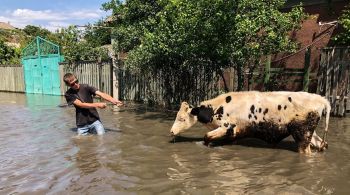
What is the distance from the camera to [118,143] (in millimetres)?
9367

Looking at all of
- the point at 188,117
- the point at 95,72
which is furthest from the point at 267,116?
the point at 95,72

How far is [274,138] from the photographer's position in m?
8.22

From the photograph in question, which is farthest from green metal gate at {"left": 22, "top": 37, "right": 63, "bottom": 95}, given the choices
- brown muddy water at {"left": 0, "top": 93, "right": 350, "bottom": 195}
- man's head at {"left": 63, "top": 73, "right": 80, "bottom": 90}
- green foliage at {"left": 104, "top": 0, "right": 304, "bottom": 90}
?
man's head at {"left": 63, "top": 73, "right": 80, "bottom": 90}

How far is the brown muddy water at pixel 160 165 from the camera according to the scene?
6105mm

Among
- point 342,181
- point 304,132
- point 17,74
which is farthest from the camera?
point 17,74

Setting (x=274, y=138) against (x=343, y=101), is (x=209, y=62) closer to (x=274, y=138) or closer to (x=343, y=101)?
(x=343, y=101)

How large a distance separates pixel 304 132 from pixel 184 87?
7361mm

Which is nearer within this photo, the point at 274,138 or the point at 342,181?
the point at 342,181

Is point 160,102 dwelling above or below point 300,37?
below

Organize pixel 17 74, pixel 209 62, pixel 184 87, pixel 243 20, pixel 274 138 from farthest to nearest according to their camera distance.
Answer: pixel 17 74 → pixel 184 87 → pixel 209 62 → pixel 243 20 → pixel 274 138

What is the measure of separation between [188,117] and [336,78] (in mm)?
5314

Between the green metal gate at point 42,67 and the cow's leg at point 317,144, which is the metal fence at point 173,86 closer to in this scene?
the cow's leg at point 317,144

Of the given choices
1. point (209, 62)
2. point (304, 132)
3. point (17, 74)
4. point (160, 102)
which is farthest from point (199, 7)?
point (17, 74)

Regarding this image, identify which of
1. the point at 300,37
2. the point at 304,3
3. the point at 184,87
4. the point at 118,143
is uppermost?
the point at 304,3
